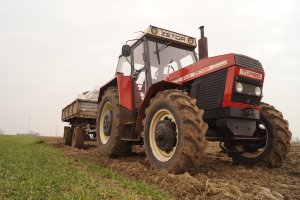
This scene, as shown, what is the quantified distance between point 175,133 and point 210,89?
101cm

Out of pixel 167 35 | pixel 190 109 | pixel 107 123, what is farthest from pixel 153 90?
pixel 107 123

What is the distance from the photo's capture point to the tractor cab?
6387 mm

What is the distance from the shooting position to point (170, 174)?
4219 millimetres

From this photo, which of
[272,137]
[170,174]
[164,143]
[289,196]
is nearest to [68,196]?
[170,174]

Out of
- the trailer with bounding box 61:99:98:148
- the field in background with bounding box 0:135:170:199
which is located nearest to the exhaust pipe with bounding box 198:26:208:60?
the field in background with bounding box 0:135:170:199

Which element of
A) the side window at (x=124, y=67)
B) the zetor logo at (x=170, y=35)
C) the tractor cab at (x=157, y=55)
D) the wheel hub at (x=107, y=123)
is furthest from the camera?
the side window at (x=124, y=67)

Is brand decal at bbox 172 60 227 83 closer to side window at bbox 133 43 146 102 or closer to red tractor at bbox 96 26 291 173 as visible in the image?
red tractor at bbox 96 26 291 173

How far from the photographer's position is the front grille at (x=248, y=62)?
4.88 metres

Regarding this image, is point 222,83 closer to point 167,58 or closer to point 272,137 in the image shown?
point 272,137

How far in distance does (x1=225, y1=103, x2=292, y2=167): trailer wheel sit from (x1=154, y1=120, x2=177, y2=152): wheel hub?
1713 millimetres

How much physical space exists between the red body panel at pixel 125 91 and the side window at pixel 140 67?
0.65 ft

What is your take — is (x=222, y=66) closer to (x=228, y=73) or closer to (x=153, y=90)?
(x=228, y=73)

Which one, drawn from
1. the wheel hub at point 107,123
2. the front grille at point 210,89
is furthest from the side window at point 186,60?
the wheel hub at point 107,123

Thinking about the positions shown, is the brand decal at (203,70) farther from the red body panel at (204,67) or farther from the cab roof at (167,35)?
the cab roof at (167,35)
